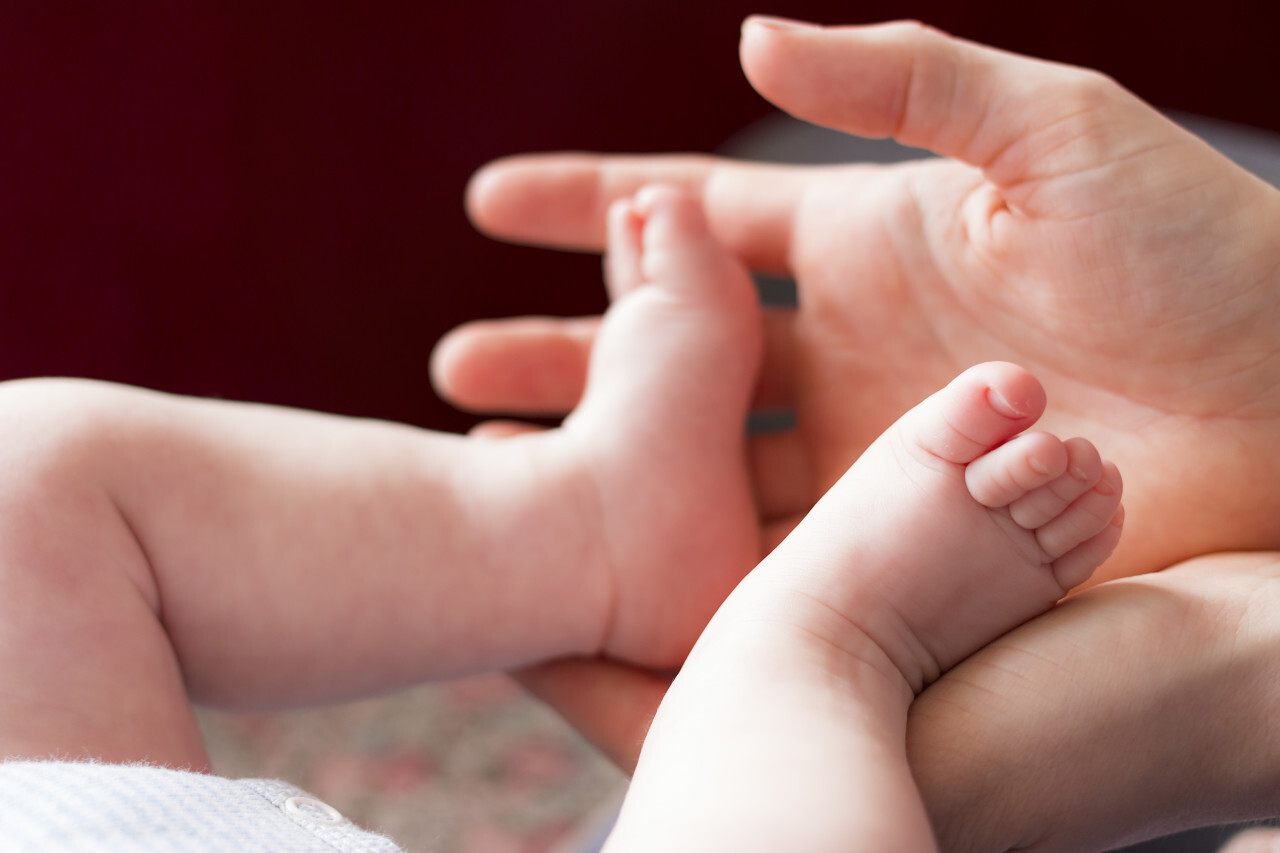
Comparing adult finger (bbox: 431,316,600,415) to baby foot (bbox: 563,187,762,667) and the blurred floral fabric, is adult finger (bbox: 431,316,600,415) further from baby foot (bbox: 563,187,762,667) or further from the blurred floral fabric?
the blurred floral fabric

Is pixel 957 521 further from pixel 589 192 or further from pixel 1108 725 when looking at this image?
pixel 589 192

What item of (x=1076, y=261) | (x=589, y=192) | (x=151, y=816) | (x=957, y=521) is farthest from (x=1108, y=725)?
(x=589, y=192)

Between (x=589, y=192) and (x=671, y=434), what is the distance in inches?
10.5

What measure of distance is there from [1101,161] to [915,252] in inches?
5.7

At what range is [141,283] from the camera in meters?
0.96

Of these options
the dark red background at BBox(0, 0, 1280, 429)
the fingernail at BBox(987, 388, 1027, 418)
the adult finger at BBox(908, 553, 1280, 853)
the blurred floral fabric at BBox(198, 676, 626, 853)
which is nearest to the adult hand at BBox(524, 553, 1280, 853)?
the adult finger at BBox(908, 553, 1280, 853)

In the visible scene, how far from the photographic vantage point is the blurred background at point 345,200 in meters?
0.90

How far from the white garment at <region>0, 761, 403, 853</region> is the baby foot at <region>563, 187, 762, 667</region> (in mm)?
230

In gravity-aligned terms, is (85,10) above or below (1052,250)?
above

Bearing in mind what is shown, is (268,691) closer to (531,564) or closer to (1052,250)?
(531,564)

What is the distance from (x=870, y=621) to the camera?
0.43 m

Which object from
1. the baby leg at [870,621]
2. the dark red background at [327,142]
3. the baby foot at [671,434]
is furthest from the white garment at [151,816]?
the dark red background at [327,142]

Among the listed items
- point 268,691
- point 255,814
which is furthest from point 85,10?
point 255,814

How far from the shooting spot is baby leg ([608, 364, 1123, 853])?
35 cm
